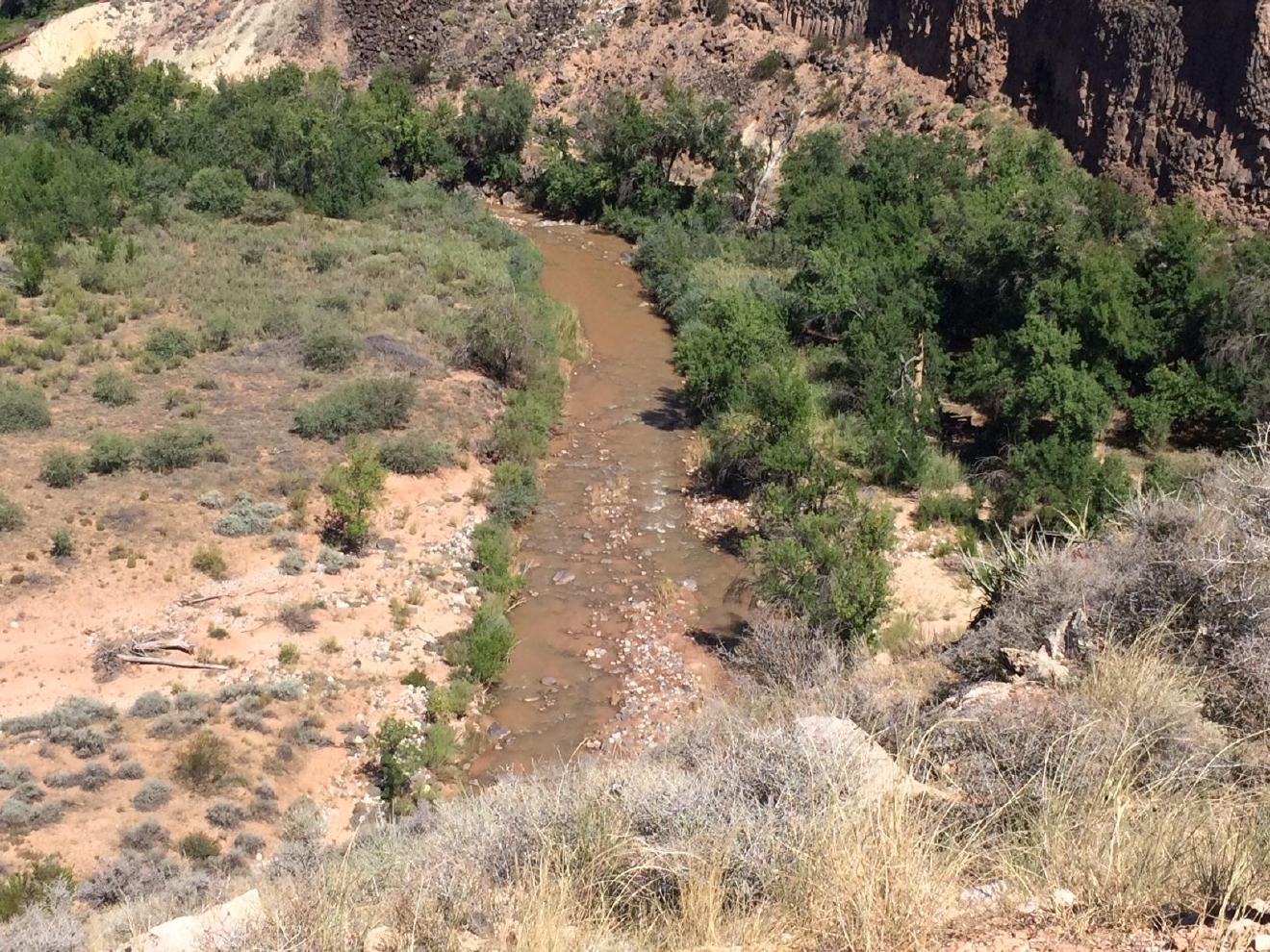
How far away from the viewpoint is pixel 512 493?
19922mm

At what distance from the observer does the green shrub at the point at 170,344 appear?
22.9 m

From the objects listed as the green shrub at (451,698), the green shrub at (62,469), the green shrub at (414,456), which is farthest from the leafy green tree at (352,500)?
the green shrub at (62,469)

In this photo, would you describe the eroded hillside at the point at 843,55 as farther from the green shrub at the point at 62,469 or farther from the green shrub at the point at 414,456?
the green shrub at the point at 62,469

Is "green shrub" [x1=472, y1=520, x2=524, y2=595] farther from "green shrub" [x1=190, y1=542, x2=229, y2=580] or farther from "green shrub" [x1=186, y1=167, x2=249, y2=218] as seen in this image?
"green shrub" [x1=186, y1=167, x2=249, y2=218]

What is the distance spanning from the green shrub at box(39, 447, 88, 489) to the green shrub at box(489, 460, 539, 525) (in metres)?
6.62

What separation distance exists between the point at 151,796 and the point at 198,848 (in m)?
1.12

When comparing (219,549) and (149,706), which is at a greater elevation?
(219,549)

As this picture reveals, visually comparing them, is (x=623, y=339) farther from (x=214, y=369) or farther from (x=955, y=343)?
(x=214, y=369)

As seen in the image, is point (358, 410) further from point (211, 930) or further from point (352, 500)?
point (211, 930)

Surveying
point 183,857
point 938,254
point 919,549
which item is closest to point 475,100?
point 938,254

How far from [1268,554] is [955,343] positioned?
60.0 ft

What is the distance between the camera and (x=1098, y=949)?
4.63m

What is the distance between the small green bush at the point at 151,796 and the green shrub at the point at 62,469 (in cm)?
722

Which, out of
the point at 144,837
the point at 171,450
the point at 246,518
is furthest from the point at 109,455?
the point at 144,837
